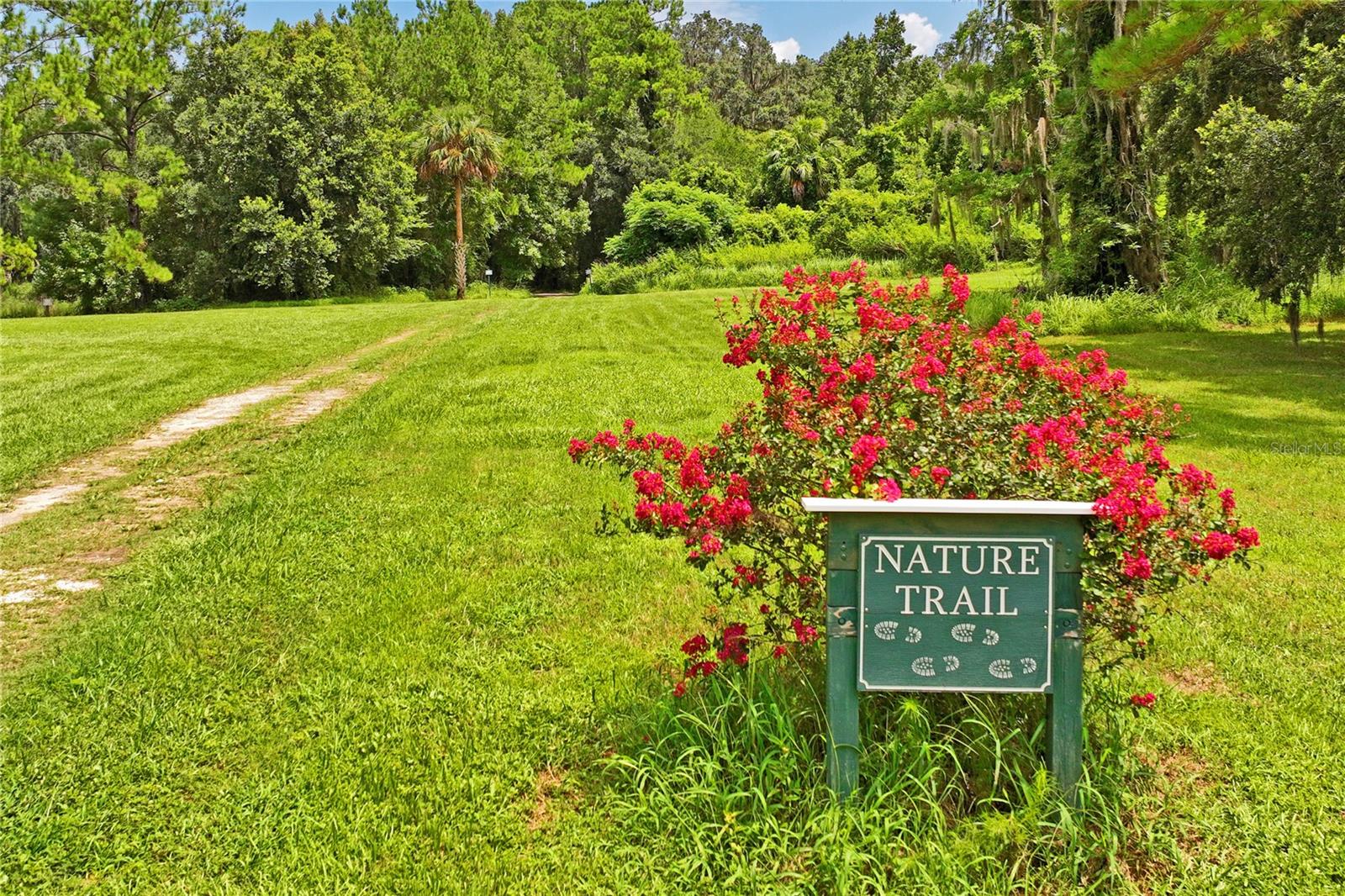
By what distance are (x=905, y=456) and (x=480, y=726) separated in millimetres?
1778

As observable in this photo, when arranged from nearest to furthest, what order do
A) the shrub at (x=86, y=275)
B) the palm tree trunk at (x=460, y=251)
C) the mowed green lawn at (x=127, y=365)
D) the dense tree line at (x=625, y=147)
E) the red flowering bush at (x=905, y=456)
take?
1. the red flowering bush at (x=905, y=456)
2. the mowed green lawn at (x=127, y=365)
3. the dense tree line at (x=625, y=147)
4. the shrub at (x=86, y=275)
5. the palm tree trunk at (x=460, y=251)

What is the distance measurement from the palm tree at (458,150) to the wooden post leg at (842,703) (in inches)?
1331

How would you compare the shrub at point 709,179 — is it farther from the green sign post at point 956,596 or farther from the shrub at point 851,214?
the green sign post at point 956,596

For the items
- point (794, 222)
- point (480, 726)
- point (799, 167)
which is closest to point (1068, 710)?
point (480, 726)

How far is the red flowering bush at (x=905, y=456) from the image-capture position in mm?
2592

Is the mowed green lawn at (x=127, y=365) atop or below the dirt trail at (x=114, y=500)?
atop

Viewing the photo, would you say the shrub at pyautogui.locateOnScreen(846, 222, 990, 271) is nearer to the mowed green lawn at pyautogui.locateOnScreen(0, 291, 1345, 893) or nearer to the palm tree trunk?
the palm tree trunk

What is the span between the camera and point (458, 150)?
34.0 meters

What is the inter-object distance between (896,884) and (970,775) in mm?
448

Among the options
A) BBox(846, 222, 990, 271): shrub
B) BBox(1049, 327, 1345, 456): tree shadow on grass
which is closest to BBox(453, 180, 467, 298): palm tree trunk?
BBox(846, 222, 990, 271): shrub

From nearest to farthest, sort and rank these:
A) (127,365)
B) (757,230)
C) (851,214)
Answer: (127,365), (851,214), (757,230)

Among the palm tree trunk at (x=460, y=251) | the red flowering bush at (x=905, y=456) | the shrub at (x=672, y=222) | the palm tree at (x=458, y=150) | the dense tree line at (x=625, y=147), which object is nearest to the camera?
the red flowering bush at (x=905, y=456)

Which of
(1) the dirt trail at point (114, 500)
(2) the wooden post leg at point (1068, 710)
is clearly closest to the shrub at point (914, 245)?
(1) the dirt trail at point (114, 500)

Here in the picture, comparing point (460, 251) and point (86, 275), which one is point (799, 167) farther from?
point (86, 275)
